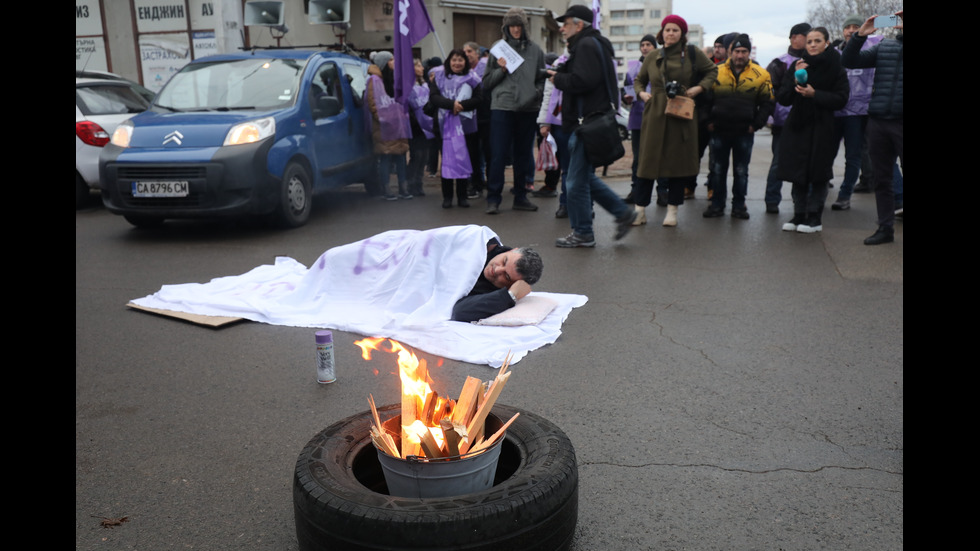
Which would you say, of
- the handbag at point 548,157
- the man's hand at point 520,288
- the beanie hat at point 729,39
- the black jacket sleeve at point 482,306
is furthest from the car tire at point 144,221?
the beanie hat at point 729,39

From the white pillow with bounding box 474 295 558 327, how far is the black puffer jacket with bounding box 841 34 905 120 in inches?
153

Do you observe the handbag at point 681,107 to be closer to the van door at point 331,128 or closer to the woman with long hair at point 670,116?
the woman with long hair at point 670,116

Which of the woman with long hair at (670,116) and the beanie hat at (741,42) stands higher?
the beanie hat at (741,42)

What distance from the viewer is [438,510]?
206 cm

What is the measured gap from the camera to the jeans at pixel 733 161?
8.46 metres

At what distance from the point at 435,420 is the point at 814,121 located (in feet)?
21.3

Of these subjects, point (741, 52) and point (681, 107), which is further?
point (741, 52)

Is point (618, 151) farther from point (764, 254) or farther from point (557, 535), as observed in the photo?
point (557, 535)

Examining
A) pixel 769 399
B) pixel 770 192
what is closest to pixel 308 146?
pixel 770 192

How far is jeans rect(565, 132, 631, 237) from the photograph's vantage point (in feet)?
23.3

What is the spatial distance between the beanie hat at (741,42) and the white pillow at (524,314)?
4.53m

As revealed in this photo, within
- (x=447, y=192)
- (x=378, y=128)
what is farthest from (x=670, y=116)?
(x=378, y=128)

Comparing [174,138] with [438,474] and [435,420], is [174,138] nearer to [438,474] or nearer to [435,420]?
[435,420]

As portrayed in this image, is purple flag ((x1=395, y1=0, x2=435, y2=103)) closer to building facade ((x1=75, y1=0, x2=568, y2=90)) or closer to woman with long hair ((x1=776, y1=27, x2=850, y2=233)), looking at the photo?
woman with long hair ((x1=776, y1=27, x2=850, y2=233))
